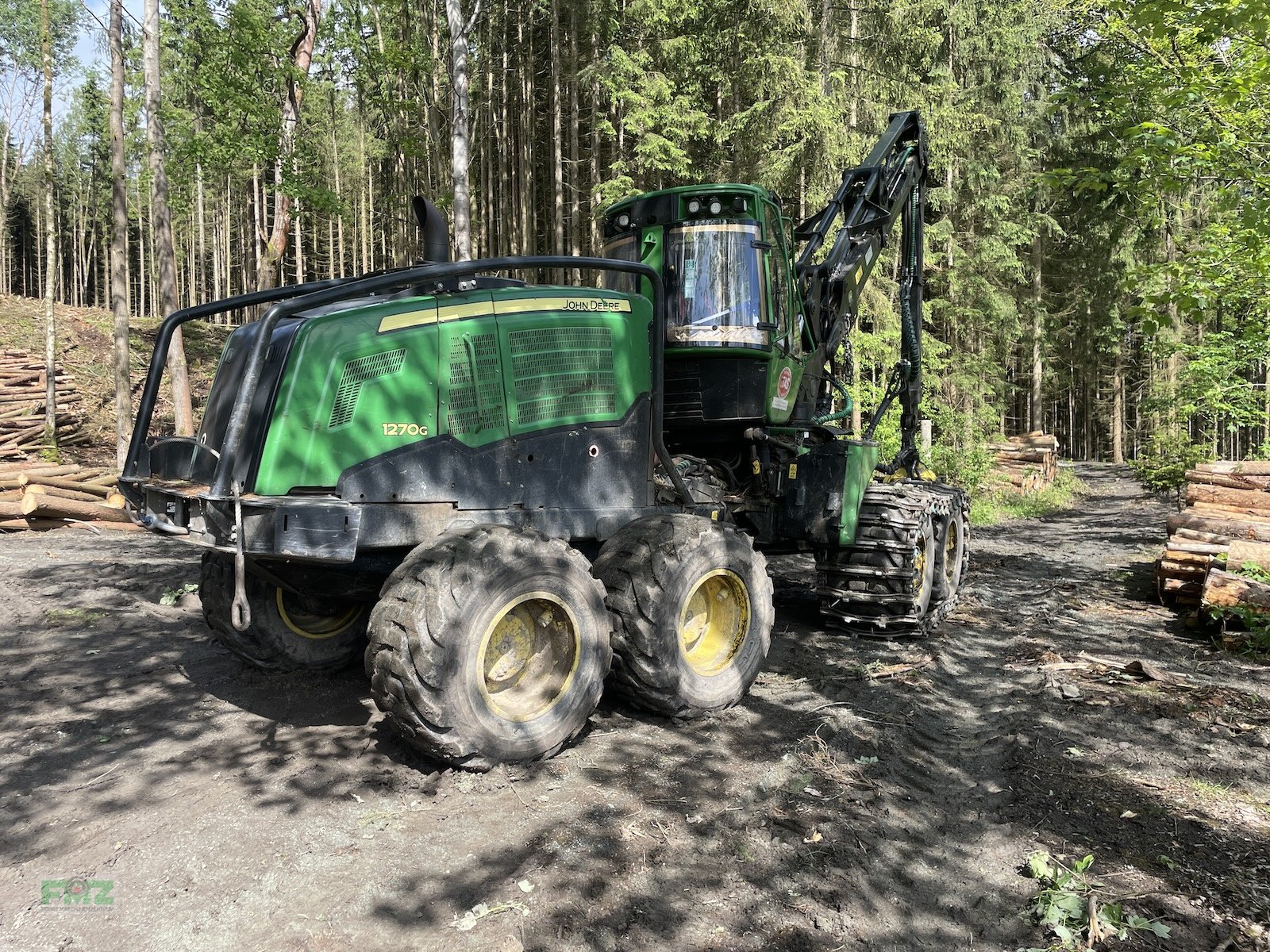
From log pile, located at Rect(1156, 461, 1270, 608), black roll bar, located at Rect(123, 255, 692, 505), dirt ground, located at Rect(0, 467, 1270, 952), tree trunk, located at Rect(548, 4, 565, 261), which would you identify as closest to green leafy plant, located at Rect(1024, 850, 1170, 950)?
dirt ground, located at Rect(0, 467, 1270, 952)

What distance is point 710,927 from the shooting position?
118 inches

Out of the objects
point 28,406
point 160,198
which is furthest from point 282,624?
point 28,406

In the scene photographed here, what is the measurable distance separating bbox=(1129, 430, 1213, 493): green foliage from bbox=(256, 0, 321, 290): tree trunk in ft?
59.3

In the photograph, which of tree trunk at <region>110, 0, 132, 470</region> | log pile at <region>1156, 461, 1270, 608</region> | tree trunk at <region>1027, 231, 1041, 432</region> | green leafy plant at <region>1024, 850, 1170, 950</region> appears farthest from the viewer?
tree trunk at <region>1027, 231, 1041, 432</region>

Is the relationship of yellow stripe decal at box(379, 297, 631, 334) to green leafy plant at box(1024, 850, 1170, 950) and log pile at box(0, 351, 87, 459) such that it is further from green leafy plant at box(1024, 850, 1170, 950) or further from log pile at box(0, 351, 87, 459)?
log pile at box(0, 351, 87, 459)

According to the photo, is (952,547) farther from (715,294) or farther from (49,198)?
(49,198)

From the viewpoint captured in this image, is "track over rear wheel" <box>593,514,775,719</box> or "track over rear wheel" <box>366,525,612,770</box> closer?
"track over rear wheel" <box>366,525,612,770</box>

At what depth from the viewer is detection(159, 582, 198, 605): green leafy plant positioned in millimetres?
7254

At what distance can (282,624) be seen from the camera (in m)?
5.36

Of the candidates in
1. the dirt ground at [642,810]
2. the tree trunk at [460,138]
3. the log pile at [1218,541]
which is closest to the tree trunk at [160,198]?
the tree trunk at [460,138]

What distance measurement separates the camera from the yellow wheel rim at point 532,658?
440cm

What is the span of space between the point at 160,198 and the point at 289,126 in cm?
276

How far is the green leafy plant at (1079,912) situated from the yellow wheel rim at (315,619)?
4206mm

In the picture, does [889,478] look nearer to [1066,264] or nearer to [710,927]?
[710,927]
